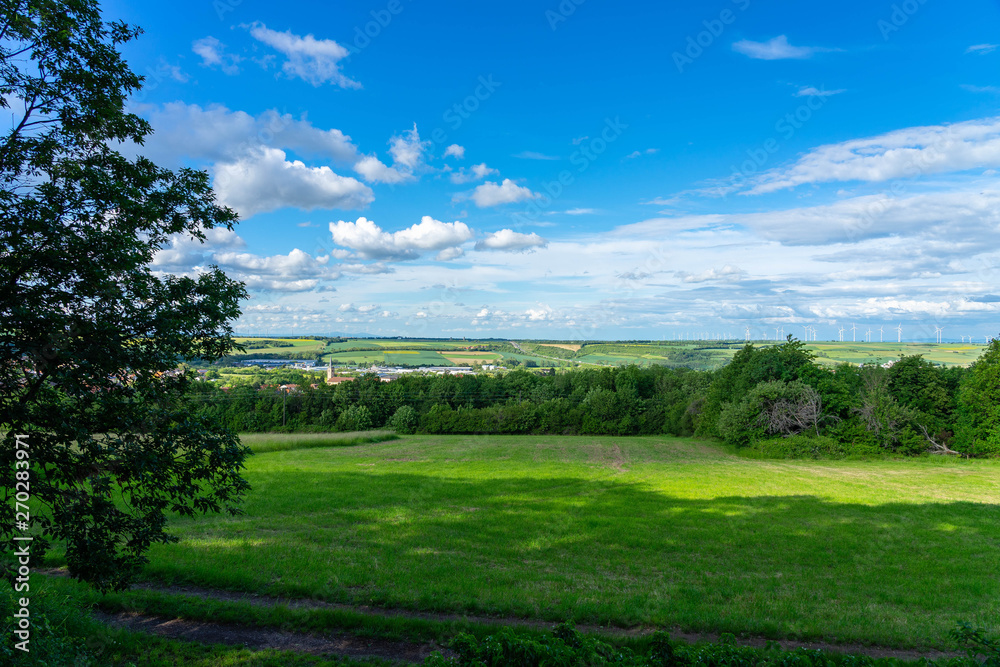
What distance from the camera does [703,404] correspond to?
53.8 meters

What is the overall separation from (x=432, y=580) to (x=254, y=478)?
16.8 m

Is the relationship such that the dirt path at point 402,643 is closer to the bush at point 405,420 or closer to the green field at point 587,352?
the bush at point 405,420

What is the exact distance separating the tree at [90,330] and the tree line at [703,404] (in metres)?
1.15

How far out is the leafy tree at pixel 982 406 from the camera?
1286 inches

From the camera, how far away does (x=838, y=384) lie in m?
37.0

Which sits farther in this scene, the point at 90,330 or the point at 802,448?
the point at 802,448

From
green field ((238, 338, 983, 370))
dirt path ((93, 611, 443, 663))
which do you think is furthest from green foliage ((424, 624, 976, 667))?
green field ((238, 338, 983, 370))

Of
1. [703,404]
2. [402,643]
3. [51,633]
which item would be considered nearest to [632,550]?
[402,643]

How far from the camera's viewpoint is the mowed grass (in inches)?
352

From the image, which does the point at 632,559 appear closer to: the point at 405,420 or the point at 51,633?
the point at 51,633

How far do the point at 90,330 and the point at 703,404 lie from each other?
56338 mm

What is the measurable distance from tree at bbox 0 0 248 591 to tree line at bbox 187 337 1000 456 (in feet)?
3.77

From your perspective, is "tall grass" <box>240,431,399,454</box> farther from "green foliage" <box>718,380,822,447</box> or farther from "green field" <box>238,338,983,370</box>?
"green foliage" <box>718,380,822,447</box>

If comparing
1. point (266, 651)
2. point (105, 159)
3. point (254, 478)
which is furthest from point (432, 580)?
point (254, 478)
